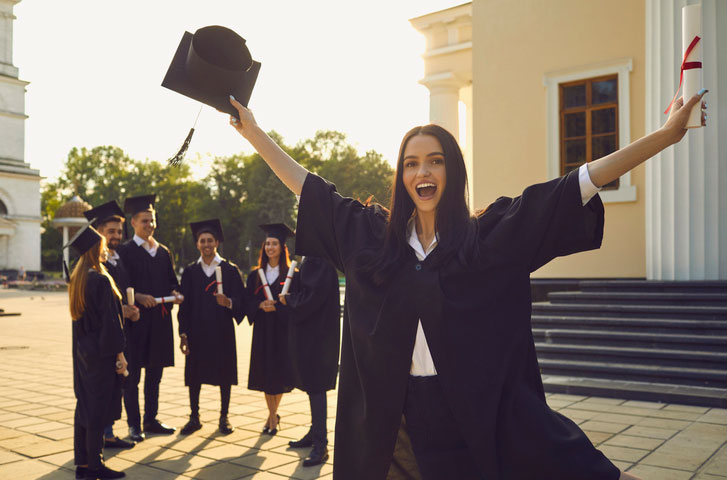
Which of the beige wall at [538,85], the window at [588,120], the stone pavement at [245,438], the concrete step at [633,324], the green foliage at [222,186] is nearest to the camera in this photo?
the stone pavement at [245,438]

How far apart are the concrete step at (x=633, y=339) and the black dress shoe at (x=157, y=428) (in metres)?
5.59

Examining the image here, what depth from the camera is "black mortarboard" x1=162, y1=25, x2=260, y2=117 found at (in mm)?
2828

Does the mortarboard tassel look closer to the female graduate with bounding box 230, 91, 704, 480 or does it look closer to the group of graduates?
the female graduate with bounding box 230, 91, 704, 480

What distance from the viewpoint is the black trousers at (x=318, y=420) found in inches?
236

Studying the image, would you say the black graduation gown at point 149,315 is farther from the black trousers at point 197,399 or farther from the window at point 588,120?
the window at point 588,120

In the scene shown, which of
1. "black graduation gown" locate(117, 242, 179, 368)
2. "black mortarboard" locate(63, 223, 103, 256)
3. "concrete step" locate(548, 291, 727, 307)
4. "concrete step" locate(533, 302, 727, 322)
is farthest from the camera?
"concrete step" locate(548, 291, 727, 307)

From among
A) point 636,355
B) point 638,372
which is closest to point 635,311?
point 636,355

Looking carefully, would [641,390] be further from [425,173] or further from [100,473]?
[425,173]

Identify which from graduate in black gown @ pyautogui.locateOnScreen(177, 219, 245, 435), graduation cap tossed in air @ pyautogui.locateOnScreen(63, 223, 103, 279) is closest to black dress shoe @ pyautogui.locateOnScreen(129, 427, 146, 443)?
graduate in black gown @ pyautogui.locateOnScreen(177, 219, 245, 435)

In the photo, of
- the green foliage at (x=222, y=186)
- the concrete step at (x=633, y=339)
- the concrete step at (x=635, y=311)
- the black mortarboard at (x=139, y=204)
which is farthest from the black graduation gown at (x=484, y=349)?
the green foliage at (x=222, y=186)

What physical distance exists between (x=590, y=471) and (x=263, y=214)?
6334 cm

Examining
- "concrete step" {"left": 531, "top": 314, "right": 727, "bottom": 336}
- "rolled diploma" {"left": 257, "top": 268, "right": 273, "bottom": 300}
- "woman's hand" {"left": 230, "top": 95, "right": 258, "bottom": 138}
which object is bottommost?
"concrete step" {"left": 531, "top": 314, "right": 727, "bottom": 336}

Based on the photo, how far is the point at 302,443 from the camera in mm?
6379

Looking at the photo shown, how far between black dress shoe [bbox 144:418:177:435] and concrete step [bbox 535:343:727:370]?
207 inches
